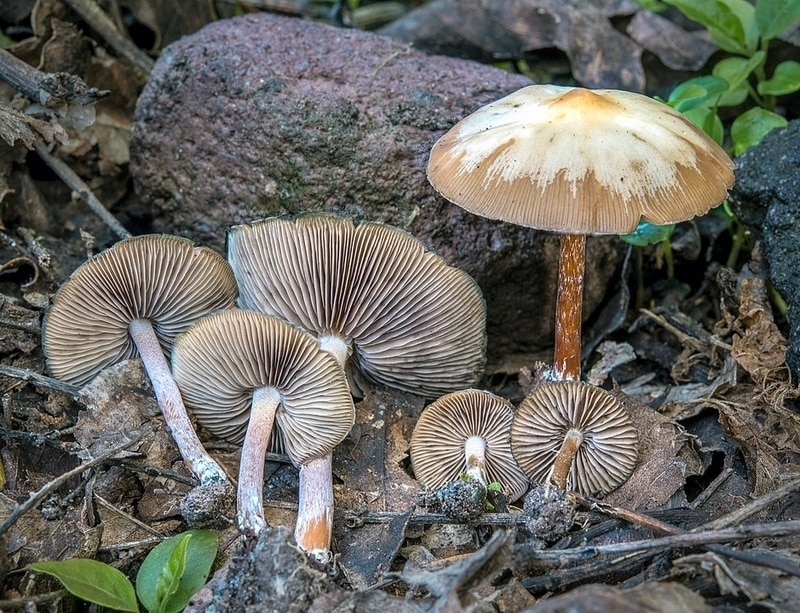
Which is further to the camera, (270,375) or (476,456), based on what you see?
(476,456)

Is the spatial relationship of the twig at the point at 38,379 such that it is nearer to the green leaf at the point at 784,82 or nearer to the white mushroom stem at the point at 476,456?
the white mushroom stem at the point at 476,456

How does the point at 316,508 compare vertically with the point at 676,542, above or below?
below

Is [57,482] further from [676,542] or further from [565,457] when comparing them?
[676,542]

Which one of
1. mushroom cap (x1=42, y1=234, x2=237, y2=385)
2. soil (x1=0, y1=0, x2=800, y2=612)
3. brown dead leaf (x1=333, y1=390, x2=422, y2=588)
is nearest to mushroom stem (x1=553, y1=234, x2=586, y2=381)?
soil (x1=0, y1=0, x2=800, y2=612)

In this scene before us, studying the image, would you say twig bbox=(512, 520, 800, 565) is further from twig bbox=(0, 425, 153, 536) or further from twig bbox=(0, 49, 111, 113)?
twig bbox=(0, 49, 111, 113)

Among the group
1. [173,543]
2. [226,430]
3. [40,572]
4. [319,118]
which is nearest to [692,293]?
[319,118]

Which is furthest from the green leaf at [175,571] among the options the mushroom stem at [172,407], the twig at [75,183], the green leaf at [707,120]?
the green leaf at [707,120]

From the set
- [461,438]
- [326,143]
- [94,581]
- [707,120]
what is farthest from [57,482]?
[707,120]
